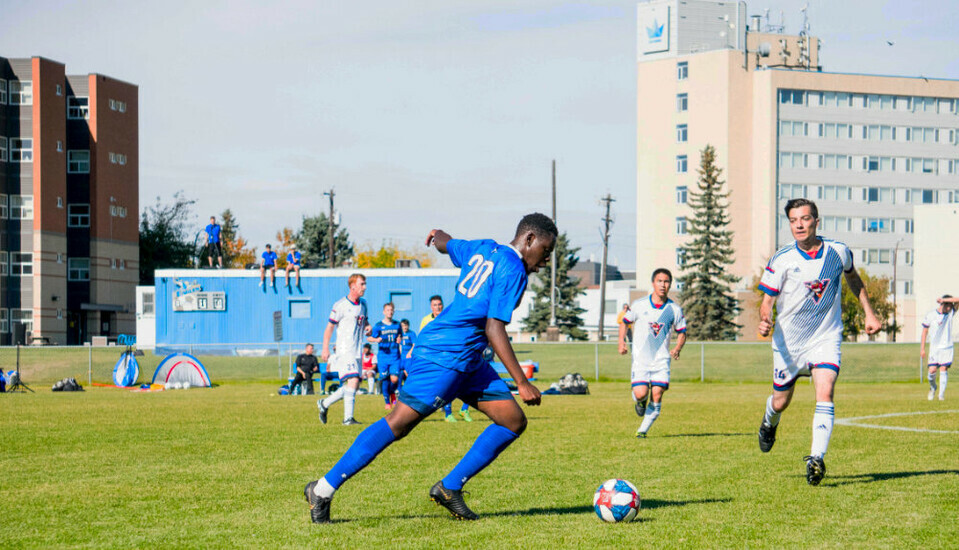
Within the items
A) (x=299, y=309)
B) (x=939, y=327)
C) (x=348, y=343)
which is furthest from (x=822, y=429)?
(x=299, y=309)

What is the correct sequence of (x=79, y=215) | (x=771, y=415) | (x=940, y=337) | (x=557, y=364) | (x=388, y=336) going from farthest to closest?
(x=79, y=215), (x=557, y=364), (x=940, y=337), (x=388, y=336), (x=771, y=415)

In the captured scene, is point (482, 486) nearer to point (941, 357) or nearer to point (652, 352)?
point (652, 352)

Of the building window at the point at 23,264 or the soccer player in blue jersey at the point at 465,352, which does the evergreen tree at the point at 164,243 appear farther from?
the soccer player in blue jersey at the point at 465,352

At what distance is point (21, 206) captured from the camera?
81500mm

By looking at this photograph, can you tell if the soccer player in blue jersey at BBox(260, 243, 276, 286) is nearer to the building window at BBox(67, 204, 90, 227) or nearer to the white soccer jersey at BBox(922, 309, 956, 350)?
the building window at BBox(67, 204, 90, 227)

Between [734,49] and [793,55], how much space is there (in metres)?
8.32

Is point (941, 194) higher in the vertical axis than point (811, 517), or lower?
higher

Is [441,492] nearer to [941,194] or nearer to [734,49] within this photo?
[734,49]

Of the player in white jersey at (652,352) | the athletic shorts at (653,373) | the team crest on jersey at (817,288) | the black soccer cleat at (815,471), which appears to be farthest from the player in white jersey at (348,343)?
the black soccer cleat at (815,471)

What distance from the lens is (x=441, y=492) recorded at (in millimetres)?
7562

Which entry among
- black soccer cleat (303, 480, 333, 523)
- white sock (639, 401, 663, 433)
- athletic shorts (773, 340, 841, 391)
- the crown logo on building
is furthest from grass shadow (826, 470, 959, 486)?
the crown logo on building

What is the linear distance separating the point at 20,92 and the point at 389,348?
71040 mm

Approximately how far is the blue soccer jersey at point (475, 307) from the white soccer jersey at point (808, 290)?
138 inches

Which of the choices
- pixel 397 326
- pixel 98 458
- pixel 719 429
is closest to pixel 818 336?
pixel 719 429
